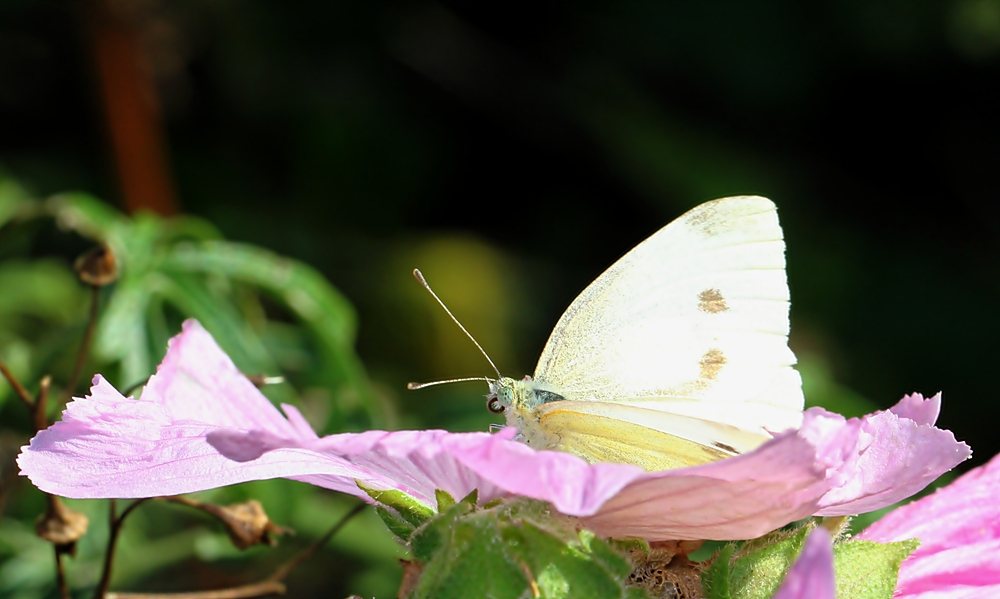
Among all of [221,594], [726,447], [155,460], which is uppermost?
[726,447]

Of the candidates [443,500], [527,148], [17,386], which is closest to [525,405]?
[443,500]

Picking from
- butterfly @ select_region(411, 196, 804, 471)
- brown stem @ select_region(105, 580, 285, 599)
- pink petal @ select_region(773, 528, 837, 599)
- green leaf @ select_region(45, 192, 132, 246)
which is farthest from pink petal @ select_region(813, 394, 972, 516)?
green leaf @ select_region(45, 192, 132, 246)

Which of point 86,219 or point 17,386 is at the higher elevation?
point 86,219

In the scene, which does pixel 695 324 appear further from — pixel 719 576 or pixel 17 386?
pixel 17 386

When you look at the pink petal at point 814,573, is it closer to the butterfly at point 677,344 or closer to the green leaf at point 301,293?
the butterfly at point 677,344

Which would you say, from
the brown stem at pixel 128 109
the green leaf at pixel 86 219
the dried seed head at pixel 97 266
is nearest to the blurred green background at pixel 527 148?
the brown stem at pixel 128 109

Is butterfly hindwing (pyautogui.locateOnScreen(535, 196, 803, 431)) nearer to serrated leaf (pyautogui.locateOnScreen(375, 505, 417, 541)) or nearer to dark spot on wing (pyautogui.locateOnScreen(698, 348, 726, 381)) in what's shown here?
dark spot on wing (pyautogui.locateOnScreen(698, 348, 726, 381))

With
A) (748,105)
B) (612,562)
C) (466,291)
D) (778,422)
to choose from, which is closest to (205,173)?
(466,291)
